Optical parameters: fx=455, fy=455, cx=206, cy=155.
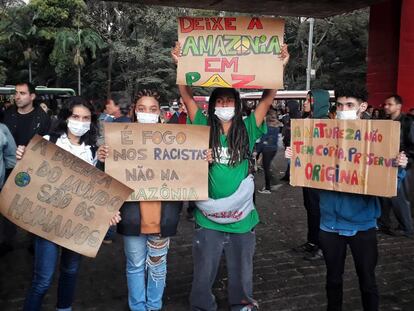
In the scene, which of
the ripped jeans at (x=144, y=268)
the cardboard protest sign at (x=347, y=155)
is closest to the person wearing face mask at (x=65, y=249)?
the ripped jeans at (x=144, y=268)

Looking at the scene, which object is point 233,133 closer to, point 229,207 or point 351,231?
point 229,207

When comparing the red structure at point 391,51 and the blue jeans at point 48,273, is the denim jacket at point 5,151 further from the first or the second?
the red structure at point 391,51

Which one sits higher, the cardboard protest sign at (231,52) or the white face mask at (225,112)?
the cardboard protest sign at (231,52)

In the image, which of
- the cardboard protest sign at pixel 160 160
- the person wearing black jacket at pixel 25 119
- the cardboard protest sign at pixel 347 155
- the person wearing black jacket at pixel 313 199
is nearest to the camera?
the cardboard protest sign at pixel 347 155

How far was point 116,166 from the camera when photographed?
3.31 m

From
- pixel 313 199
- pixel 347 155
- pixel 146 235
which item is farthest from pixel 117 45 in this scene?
pixel 347 155

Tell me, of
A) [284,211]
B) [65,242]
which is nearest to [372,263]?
[65,242]

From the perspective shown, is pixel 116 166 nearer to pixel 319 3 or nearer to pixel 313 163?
pixel 313 163

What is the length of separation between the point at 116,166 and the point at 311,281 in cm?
227

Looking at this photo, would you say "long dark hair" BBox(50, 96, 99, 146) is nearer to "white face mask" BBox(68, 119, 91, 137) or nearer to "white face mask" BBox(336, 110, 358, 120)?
"white face mask" BBox(68, 119, 91, 137)

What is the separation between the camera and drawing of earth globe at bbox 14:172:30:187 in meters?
3.05

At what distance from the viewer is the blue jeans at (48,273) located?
3.10m

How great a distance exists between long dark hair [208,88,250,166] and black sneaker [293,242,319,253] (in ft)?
7.29

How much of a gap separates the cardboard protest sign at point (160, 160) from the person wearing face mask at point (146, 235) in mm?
85
